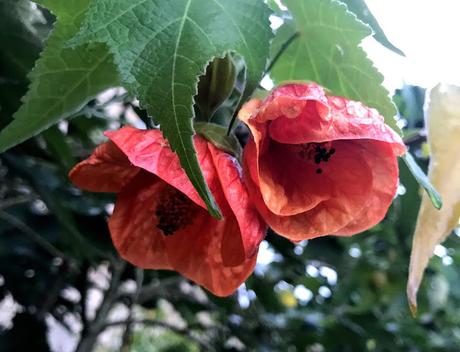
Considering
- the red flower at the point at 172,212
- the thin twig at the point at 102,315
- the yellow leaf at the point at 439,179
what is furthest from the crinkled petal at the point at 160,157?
the thin twig at the point at 102,315

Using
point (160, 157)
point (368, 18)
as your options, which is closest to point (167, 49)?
point (160, 157)

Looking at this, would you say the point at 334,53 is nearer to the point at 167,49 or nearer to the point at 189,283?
the point at 167,49

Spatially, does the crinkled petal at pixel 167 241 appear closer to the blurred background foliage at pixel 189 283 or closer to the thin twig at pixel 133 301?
the blurred background foliage at pixel 189 283

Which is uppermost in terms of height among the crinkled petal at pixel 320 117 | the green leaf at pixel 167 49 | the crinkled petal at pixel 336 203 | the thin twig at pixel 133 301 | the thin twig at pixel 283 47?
the green leaf at pixel 167 49

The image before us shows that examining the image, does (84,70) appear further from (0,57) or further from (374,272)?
(374,272)

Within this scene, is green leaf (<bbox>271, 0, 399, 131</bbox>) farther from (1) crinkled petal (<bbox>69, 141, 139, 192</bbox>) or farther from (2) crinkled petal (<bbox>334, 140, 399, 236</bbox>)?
(1) crinkled petal (<bbox>69, 141, 139, 192</bbox>)

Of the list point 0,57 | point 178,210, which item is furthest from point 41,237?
point 178,210

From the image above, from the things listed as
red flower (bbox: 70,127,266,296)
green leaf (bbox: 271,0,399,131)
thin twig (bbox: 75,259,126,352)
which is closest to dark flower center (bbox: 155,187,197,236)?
red flower (bbox: 70,127,266,296)
